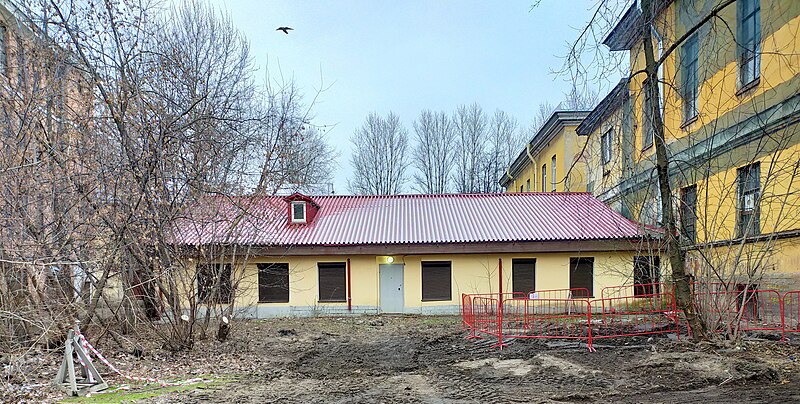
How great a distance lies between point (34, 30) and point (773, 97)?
48.3ft

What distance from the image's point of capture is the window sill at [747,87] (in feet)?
34.1

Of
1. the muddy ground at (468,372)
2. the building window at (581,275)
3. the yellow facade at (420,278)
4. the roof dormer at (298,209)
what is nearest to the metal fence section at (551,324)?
the muddy ground at (468,372)

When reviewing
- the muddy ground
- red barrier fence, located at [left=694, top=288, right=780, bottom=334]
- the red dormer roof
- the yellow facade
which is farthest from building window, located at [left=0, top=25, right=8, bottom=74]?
red barrier fence, located at [left=694, top=288, right=780, bottom=334]

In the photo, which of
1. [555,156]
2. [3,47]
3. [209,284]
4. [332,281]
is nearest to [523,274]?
[332,281]

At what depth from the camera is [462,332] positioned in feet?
39.9

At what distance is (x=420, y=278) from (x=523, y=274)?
3699mm

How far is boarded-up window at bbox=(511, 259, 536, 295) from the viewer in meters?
16.8

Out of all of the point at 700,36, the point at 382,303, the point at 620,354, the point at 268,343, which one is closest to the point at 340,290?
the point at 382,303

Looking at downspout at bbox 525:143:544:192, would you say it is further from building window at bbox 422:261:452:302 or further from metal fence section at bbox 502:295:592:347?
metal fence section at bbox 502:295:592:347

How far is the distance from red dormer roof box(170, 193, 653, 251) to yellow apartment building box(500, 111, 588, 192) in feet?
4.97

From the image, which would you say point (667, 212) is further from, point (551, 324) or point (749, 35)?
point (749, 35)

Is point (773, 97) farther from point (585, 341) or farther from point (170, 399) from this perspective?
point (170, 399)

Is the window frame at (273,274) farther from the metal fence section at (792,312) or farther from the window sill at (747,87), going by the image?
the window sill at (747,87)

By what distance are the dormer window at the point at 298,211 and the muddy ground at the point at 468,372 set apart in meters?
7.52
